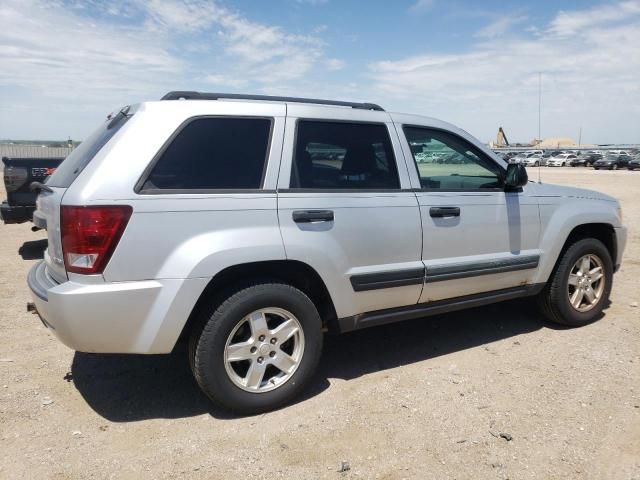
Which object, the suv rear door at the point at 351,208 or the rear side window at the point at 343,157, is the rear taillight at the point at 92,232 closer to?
the suv rear door at the point at 351,208

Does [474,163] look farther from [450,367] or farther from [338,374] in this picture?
[338,374]

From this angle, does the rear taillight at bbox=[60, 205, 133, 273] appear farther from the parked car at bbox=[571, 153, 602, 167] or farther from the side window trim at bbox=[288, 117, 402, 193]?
the parked car at bbox=[571, 153, 602, 167]

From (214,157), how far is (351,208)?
911 millimetres

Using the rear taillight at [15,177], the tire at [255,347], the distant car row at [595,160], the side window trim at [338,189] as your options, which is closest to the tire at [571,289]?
the side window trim at [338,189]

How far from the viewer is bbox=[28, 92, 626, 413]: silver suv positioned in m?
2.73

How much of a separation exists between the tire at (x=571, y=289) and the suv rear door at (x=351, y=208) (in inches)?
61.0

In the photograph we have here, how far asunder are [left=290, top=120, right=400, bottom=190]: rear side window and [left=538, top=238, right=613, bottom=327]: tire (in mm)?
1883

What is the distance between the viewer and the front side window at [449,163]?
3771mm

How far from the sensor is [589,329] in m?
4.57

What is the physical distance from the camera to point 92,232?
2660 millimetres

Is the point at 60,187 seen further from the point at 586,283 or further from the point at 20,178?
the point at 20,178

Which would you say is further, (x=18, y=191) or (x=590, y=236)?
(x=18, y=191)

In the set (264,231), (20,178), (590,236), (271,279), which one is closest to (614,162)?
(590,236)

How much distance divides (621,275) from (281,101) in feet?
17.1
